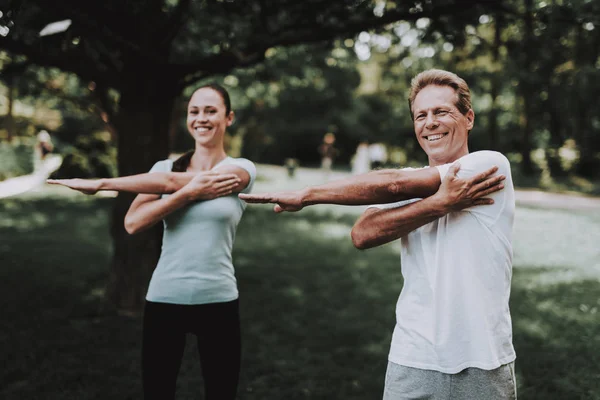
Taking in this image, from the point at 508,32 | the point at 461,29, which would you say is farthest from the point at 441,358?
the point at 508,32

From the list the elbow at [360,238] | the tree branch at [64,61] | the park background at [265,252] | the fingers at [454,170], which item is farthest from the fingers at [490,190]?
the tree branch at [64,61]

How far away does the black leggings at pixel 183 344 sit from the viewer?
290 cm

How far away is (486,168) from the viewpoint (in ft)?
6.75

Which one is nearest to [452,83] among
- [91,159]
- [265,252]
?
[265,252]

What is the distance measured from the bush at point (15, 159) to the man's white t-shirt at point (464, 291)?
23.8 m

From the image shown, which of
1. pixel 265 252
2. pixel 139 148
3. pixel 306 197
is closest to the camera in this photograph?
pixel 306 197

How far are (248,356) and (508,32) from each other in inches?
221

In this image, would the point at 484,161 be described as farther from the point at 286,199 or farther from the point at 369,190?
the point at 286,199

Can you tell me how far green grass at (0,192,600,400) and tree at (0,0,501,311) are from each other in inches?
37.9

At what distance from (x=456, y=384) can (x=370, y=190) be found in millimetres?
754

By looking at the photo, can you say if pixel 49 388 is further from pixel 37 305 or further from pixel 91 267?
pixel 91 267

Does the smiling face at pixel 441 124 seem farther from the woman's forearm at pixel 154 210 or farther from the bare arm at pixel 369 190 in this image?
the woman's forearm at pixel 154 210

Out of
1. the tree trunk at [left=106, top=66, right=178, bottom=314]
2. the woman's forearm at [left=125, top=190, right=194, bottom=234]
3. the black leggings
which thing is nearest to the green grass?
the tree trunk at [left=106, top=66, right=178, bottom=314]

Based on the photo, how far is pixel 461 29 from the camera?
683 centimetres
